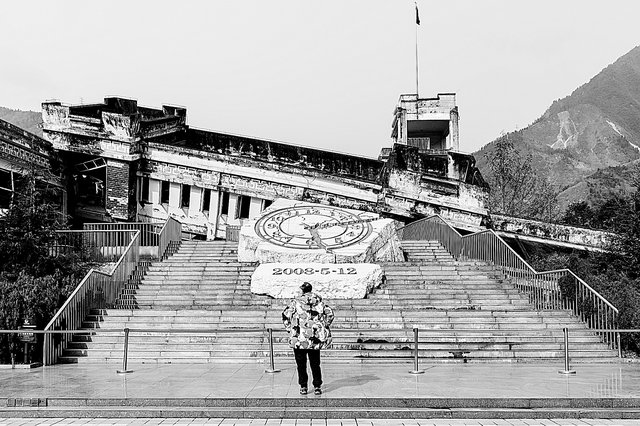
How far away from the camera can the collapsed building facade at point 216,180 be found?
29.1 metres

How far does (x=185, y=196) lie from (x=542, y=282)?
16746 millimetres

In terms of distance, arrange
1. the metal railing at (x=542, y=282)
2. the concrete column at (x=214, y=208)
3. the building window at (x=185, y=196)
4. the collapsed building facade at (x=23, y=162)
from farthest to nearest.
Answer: the building window at (x=185, y=196) < the concrete column at (x=214, y=208) < the collapsed building facade at (x=23, y=162) < the metal railing at (x=542, y=282)

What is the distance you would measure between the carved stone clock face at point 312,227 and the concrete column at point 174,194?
7.37m

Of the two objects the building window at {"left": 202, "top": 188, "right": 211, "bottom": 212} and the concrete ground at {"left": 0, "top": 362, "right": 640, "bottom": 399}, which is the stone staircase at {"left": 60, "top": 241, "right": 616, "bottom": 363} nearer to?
the concrete ground at {"left": 0, "top": 362, "right": 640, "bottom": 399}

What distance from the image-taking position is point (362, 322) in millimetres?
16516

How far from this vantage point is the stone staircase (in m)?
15.1

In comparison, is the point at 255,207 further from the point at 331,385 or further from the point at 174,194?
the point at 331,385

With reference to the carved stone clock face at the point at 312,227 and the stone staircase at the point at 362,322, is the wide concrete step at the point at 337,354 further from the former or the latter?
the carved stone clock face at the point at 312,227

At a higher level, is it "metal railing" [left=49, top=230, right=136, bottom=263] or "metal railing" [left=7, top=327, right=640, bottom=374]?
"metal railing" [left=49, top=230, right=136, bottom=263]

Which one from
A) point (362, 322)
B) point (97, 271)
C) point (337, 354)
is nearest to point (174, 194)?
point (97, 271)

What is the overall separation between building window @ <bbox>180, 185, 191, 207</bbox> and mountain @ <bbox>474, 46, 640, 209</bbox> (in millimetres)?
83377

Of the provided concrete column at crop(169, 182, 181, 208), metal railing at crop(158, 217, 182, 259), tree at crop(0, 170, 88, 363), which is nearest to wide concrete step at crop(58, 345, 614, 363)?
tree at crop(0, 170, 88, 363)

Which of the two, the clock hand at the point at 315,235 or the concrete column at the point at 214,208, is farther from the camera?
the concrete column at the point at 214,208

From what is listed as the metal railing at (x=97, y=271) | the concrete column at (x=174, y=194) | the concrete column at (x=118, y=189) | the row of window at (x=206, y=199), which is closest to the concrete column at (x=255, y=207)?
the row of window at (x=206, y=199)
